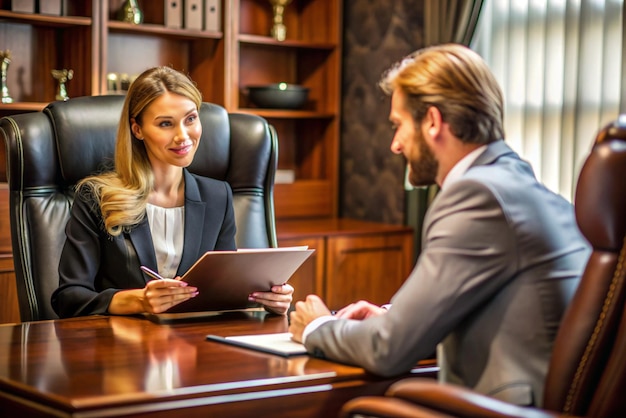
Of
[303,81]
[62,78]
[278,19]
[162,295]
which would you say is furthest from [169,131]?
[303,81]

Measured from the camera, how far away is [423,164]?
1953 millimetres

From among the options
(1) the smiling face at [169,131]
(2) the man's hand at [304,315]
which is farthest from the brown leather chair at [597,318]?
(1) the smiling face at [169,131]

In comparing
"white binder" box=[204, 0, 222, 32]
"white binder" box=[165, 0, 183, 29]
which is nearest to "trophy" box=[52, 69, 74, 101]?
"white binder" box=[165, 0, 183, 29]

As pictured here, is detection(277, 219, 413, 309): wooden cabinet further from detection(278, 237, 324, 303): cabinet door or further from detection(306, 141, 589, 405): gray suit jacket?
detection(306, 141, 589, 405): gray suit jacket

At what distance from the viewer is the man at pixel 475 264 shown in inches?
70.1

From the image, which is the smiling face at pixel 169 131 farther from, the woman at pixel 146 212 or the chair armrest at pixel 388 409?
the chair armrest at pixel 388 409

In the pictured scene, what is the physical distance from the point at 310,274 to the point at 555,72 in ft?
4.55

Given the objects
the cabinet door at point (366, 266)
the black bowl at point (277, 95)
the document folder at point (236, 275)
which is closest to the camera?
the document folder at point (236, 275)

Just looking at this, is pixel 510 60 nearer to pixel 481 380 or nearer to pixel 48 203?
pixel 48 203

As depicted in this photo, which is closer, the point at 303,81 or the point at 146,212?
the point at 146,212

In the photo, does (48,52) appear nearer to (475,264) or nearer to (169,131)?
(169,131)

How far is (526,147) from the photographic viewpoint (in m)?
4.13

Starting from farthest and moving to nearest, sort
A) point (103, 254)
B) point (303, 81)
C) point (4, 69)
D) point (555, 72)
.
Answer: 1. point (303, 81)
2. point (4, 69)
3. point (555, 72)
4. point (103, 254)

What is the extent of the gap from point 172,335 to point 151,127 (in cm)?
86
